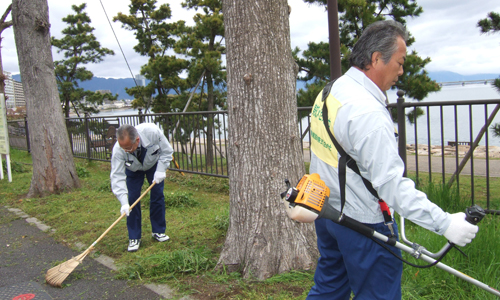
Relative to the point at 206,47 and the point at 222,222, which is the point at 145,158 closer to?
the point at 222,222

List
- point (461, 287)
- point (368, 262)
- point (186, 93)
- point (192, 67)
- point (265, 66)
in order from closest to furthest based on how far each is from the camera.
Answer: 1. point (368, 262)
2. point (461, 287)
3. point (265, 66)
4. point (192, 67)
5. point (186, 93)

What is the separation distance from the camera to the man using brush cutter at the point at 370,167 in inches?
65.1

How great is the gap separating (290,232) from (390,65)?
1937 mm

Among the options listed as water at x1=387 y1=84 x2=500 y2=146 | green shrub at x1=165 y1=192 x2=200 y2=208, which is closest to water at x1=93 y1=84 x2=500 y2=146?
water at x1=387 y1=84 x2=500 y2=146

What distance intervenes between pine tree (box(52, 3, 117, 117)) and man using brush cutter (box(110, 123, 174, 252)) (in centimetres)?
1769

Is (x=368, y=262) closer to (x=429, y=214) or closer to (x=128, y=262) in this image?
(x=429, y=214)

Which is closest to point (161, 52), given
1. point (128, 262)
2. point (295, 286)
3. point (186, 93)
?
point (186, 93)

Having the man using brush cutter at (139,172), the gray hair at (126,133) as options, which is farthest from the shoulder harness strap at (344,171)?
the man using brush cutter at (139,172)

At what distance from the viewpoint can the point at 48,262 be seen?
4191 millimetres

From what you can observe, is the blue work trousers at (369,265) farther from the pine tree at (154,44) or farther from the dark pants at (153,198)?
the pine tree at (154,44)

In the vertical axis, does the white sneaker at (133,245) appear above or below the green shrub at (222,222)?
below

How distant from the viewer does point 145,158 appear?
174 inches

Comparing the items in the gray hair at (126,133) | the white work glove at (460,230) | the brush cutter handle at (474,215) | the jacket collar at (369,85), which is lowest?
the white work glove at (460,230)

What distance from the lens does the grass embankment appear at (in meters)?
2.91
